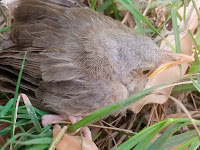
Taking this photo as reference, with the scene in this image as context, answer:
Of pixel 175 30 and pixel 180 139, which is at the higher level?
pixel 175 30

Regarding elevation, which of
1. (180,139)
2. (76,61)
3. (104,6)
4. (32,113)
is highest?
(104,6)

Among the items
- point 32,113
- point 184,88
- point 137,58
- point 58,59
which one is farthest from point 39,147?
point 184,88

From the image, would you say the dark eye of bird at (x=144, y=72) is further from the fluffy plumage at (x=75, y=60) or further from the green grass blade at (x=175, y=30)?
the green grass blade at (x=175, y=30)

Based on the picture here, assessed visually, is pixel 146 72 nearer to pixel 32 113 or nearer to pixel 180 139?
pixel 180 139

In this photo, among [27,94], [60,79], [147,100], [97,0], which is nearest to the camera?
[60,79]

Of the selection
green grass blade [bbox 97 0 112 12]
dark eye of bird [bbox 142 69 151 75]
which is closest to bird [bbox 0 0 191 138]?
dark eye of bird [bbox 142 69 151 75]

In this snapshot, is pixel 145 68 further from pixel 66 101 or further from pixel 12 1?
pixel 12 1

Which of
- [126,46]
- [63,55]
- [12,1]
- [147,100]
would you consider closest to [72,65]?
[63,55]

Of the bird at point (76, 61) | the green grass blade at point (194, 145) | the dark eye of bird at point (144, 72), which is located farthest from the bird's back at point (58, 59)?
the green grass blade at point (194, 145)

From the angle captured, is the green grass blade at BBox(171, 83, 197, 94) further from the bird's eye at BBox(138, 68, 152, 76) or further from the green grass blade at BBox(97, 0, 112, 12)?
the green grass blade at BBox(97, 0, 112, 12)
